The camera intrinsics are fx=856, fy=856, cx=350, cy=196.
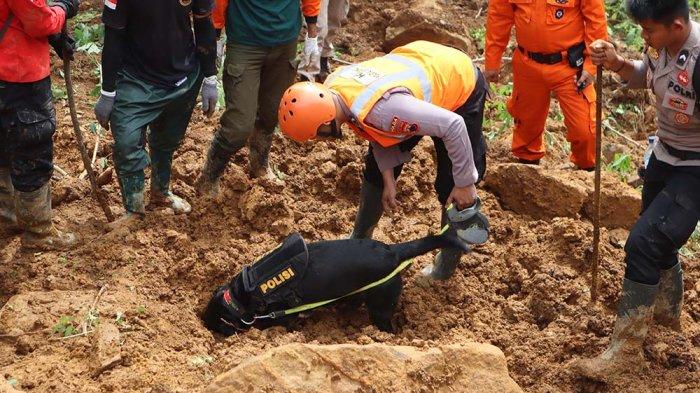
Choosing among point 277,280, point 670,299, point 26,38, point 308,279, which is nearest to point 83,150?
point 26,38

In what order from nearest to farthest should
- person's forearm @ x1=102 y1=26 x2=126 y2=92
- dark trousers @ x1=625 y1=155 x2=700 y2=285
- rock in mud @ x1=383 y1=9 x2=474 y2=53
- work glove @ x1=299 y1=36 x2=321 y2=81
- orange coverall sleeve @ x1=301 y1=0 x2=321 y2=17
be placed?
1. dark trousers @ x1=625 y1=155 x2=700 y2=285
2. person's forearm @ x1=102 y1=26 x2=126 y2=92
3. orange coverall sleeve @ x1=301 y1=0 x2=321 y2=17
4. work glove @ x1=299 y1=36 x2=321 y2=81
5. rock in mud @ x1=383 y1=9 x2=474 y2=53

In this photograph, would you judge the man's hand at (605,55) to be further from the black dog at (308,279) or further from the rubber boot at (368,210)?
the rubber boot at (368,210)

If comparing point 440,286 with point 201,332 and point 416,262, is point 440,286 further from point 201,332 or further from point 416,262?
point 201,332

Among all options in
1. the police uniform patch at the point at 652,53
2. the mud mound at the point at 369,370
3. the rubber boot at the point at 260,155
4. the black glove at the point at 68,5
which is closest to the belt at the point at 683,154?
the police uniform patch at the point at 652,53

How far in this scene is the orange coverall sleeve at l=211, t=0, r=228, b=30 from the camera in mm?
5562

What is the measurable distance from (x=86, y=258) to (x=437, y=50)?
2454 millimetres

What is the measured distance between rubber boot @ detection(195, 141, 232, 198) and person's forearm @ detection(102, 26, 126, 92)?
973 mm

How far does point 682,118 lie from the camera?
4.04m

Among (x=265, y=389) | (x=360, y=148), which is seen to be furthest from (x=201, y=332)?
(x=360, y=148)

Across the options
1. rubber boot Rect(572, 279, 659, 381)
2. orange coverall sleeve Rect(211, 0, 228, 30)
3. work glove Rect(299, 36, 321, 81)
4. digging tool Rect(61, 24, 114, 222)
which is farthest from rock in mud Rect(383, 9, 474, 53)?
rubber boot Rect(572, 279, 659, 381)

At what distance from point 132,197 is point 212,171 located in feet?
2.20

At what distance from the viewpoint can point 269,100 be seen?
19.8 ft

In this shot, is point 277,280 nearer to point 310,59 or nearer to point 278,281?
point 278,281

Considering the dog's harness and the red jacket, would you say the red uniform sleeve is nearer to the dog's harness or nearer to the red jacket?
the red jacket
